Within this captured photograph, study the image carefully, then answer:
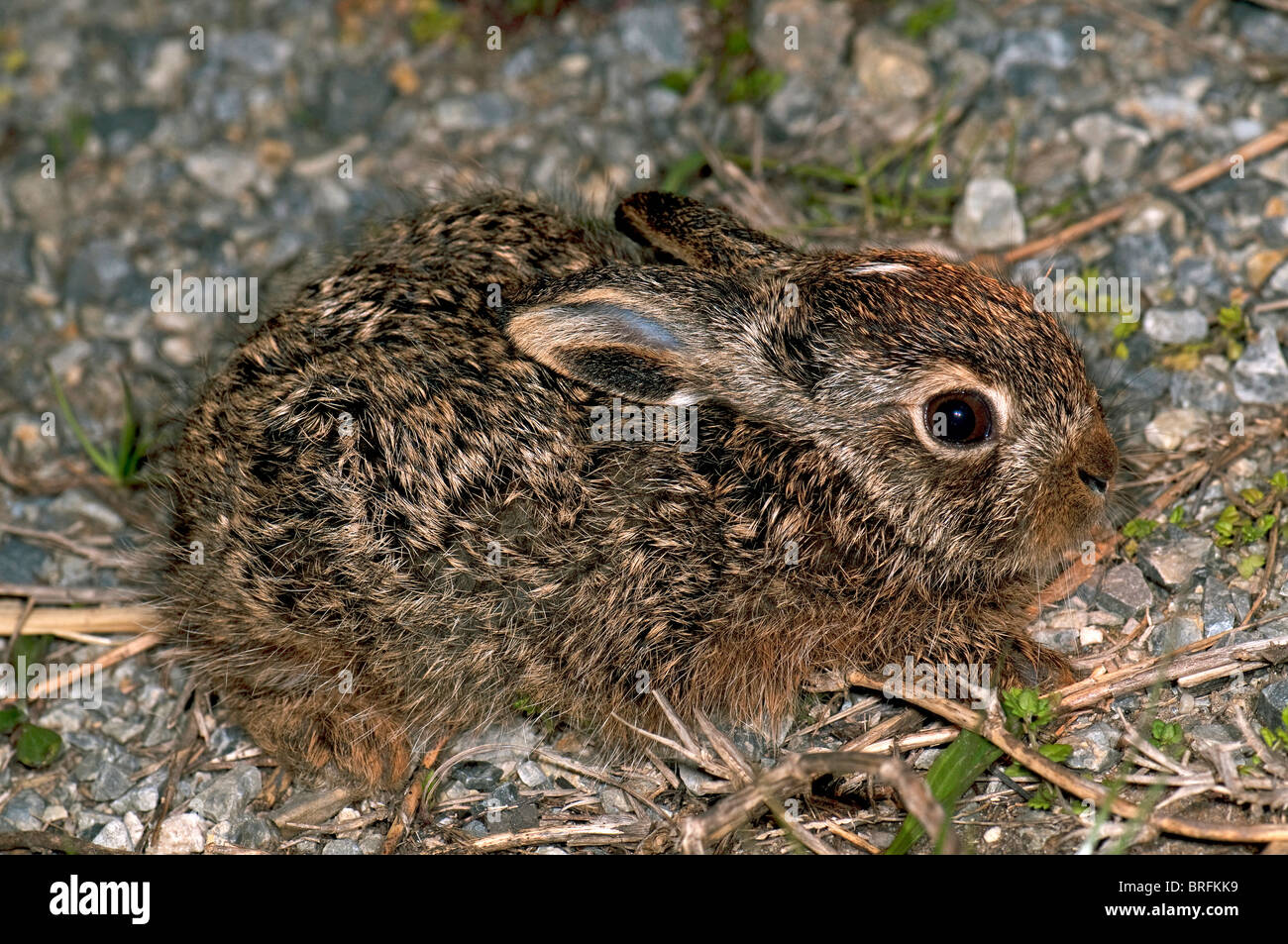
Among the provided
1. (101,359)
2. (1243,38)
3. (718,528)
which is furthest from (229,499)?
(1243,38)

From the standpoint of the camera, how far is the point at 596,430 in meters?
4.95

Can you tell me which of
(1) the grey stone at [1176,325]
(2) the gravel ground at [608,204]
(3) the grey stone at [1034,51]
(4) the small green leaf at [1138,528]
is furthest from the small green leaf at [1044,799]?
(3) the grey stone at [1034,51]

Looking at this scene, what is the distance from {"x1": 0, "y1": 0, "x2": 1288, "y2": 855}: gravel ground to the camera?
5.20 metres

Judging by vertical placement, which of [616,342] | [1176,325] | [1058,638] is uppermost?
[1176,325]

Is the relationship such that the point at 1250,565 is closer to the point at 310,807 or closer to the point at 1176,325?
the point at 1176,325

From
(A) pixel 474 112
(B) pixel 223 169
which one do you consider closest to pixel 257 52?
(B) pixel 223 169

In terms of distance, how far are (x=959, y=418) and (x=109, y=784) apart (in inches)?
148

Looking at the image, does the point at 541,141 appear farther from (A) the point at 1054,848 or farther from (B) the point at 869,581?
(A) the point at 1054,848

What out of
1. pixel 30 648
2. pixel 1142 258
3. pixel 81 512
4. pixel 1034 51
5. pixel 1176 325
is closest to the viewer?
pixel 30 648

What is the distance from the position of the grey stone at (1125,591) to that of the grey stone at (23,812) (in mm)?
4458

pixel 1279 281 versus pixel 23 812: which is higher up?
pixel 1279 281

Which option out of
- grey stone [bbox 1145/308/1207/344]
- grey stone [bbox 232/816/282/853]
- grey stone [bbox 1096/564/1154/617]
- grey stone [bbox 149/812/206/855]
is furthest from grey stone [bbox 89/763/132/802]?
grey stone [bbox 1145/308/1207/344]

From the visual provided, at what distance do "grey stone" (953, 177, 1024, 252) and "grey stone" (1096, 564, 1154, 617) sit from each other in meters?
1.97

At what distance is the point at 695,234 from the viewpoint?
17.8ft
